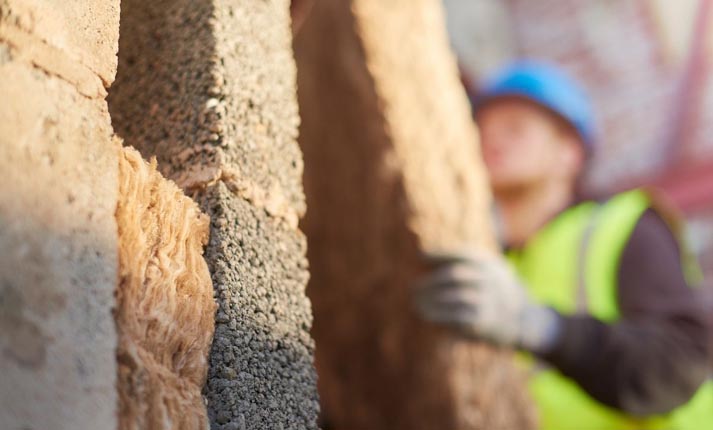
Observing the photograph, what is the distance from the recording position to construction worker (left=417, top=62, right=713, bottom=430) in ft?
6.96

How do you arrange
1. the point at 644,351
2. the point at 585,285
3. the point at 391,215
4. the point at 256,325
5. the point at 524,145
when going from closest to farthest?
the point at 256,325
the point at 644,351
the point at 391,215
the point at 585,285
the point at 524,145

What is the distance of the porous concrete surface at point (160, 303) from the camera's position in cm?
77

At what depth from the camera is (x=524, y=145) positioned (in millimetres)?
2789

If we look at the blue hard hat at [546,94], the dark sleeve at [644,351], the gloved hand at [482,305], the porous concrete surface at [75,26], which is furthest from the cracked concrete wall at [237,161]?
the blue hard hat at [546,94]

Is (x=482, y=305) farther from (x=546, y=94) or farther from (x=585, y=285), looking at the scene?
(x=546, y=94)

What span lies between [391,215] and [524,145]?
710 millimetres

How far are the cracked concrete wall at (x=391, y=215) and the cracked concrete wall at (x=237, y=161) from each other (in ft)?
3.81

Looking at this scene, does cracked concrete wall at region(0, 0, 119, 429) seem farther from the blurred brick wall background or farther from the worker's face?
the blurred brick wall background

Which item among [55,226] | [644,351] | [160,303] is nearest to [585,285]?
[644,351]

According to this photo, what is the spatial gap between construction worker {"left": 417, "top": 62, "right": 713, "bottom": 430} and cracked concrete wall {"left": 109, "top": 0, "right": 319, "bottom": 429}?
3.68 ft

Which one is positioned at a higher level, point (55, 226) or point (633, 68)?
point (633, 68)

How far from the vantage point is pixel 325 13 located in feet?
8.20

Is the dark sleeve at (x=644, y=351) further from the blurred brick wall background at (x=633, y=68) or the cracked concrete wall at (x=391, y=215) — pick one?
the blurred brick wall background at (x=633, y=68)

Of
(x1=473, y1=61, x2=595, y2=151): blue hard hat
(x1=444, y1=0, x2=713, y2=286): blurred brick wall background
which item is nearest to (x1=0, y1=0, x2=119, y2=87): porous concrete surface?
(x1=473, y1=61, x2=595, y2=151): blue hard hat
